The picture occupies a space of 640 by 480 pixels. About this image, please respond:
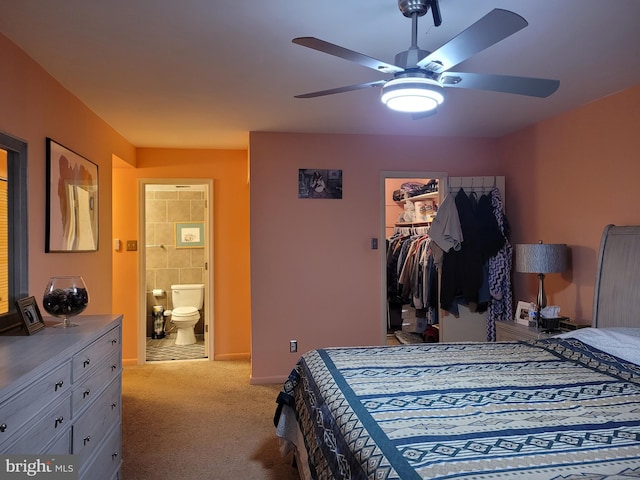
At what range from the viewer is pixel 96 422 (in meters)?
1.87

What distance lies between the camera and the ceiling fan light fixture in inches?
65.6

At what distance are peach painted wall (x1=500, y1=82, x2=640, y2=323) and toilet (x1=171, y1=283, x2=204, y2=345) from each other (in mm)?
3842

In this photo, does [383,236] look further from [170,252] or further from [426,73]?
[170,252]

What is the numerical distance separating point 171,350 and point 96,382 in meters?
3.34

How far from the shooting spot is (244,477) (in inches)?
90.9

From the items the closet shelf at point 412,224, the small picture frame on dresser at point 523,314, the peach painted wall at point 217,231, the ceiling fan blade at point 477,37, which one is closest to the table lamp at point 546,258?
the small picture frame on dresser at point 523,314

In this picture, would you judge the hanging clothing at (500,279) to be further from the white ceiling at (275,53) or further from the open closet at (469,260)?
the white ceiling at (275,53)

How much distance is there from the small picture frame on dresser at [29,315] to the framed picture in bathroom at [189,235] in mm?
3890

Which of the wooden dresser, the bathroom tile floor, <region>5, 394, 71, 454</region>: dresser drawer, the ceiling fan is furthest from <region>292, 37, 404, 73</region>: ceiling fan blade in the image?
the bathroom tile floor

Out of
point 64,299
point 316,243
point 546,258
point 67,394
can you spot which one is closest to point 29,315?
point 64,299

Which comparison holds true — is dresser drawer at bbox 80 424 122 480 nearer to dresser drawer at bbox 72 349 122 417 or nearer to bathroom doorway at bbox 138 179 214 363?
dresser drawer at bbox 72 349 122 417

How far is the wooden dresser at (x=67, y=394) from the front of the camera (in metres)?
1.25

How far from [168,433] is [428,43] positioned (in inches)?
115

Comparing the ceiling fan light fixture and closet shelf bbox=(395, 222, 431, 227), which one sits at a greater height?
the ceiling fan light fixture
